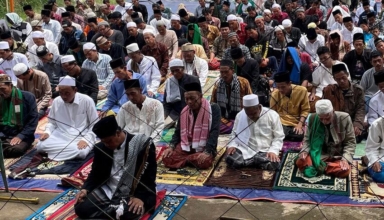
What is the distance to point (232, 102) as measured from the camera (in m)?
4.54

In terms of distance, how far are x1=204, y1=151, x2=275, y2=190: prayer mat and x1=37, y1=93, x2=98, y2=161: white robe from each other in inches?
37.5

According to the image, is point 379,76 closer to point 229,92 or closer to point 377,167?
point 377,167

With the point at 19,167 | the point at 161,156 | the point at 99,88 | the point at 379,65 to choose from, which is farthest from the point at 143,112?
the point at 379,65

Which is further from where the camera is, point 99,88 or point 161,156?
point 99,88

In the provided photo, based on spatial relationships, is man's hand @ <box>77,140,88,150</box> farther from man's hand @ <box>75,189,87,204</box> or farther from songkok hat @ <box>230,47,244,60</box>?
songkok hat @ <box>230,47,244,60</box>

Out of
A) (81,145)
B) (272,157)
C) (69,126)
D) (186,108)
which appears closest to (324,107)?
(272,157)

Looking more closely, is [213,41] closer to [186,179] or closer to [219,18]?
[219,18]

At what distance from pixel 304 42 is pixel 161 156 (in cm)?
260

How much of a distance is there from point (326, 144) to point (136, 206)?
135 cm

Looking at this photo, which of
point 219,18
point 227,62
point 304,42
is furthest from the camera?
point 219,18

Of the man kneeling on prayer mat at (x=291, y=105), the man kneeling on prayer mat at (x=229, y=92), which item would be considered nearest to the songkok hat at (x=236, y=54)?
the man kneeling on prayer mat at (x=229, y=92)

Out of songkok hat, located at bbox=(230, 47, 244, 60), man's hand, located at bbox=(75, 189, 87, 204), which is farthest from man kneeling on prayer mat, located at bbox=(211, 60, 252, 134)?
man's hand, located at bbox=(75, 189, 87, 204)

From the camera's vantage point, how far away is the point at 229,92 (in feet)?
14.9

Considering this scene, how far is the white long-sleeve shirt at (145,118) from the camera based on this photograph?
163 inches
